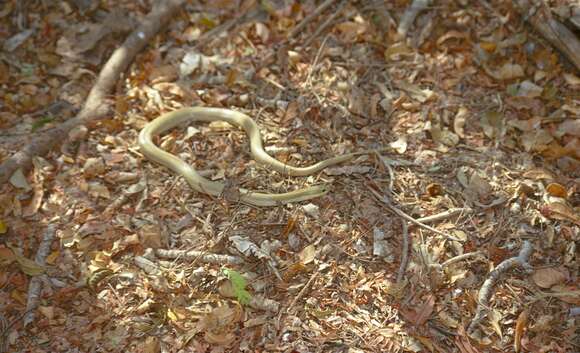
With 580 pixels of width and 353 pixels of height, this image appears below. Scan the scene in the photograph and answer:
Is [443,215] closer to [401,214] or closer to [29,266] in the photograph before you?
[401,214]

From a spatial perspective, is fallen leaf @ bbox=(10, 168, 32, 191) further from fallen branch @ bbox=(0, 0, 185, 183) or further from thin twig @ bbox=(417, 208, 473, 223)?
thin twig @ bbox=(417, 208, 473, 223)

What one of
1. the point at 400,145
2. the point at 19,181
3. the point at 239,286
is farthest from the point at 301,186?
the point at 19,181

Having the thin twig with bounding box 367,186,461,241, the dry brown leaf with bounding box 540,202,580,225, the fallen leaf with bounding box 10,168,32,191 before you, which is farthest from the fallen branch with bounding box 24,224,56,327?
the dry brown leaf with bounding box 540,202,580,225

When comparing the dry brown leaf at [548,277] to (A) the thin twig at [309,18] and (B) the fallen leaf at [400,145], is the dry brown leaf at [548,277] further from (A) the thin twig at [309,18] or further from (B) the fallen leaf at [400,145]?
(A) the thin twig at [309,18]

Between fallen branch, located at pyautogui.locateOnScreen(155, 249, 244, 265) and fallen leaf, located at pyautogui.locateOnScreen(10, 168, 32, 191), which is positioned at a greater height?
fallen leaf, located at pyautogui.locateOnScreen(10, 168, 32, 191)

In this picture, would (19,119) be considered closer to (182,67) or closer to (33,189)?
(33,189)

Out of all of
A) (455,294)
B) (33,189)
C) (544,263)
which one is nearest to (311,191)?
(455,294)
